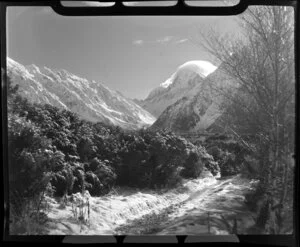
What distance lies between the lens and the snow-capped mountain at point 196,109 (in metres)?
3.36

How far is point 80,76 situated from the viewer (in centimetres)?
331

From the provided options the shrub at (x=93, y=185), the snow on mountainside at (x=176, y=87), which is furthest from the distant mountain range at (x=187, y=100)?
the shrub at (x=93, y=185)

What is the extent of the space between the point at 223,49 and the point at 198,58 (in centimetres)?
24

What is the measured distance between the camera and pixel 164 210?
3.38m

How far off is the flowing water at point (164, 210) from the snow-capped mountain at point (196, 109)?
45 cm

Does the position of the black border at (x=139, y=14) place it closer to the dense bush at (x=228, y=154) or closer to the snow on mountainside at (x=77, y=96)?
the snow on mountainside at (x=77, y=96)

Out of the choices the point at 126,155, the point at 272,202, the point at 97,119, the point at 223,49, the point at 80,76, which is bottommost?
the point at 272,202

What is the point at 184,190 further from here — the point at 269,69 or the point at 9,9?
the point at 9,9

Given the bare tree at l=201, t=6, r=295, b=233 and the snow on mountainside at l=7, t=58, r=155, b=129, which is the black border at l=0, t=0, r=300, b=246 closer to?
the bare tree at l=201, t=6, r=295, b=233

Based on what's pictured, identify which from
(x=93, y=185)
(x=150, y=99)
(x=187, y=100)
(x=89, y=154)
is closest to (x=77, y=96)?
(x=89, y=154)

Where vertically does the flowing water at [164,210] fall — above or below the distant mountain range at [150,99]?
below

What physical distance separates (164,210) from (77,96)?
1.13 metres

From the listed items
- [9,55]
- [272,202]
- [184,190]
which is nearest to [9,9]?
[9,55]

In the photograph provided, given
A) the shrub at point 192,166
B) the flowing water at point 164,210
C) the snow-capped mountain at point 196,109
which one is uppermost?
the snow-capped mountain at point 196,109
